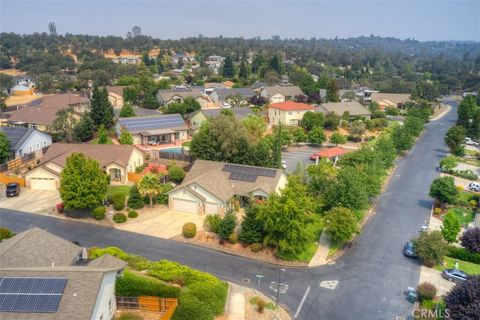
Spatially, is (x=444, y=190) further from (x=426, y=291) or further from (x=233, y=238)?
(x=233, y=238)

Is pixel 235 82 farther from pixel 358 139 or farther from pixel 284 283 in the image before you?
pixel 284 283

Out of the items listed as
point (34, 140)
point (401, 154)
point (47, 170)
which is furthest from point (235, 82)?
point (47, 170)

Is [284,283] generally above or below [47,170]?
below

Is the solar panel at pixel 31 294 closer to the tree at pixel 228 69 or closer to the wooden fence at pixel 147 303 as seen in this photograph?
the wooden fence at pixel 147 303

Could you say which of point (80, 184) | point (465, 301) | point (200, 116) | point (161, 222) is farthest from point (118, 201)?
point (200, 116)

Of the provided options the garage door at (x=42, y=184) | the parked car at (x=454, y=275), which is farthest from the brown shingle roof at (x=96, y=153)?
the parked car at (x=454, y=275)
